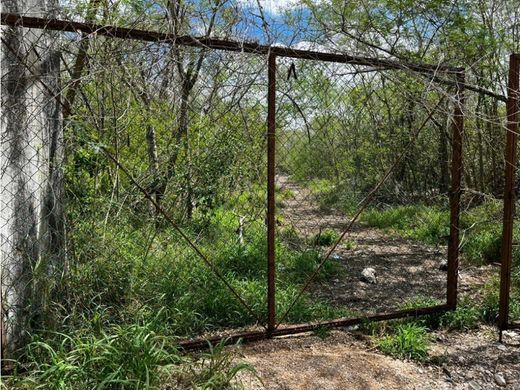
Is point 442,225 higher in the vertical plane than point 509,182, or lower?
lower

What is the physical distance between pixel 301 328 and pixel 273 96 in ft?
5.42

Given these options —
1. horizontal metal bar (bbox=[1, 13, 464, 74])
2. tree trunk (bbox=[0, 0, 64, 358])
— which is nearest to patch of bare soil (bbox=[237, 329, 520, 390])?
tree trunk (bbox=[0, 0, 64, 358])

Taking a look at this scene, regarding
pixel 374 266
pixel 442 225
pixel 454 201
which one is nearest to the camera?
pixel 454 201

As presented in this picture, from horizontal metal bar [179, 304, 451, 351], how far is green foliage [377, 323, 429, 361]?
8.8 inches

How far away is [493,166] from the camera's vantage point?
891 centimetres

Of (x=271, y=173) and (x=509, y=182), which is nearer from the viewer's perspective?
(x=271, y=173)

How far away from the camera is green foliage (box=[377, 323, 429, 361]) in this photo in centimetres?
328

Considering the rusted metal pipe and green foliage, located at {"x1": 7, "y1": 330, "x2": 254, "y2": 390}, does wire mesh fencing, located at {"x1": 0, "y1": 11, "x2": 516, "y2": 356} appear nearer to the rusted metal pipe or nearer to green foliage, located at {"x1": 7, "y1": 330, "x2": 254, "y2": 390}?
the rusted metal pipe

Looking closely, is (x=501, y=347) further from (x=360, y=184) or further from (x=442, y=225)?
(x=360, y=184)

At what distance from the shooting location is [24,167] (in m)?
2.96

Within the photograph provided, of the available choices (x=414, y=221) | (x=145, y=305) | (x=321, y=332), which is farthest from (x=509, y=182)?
(x=414, y=221)

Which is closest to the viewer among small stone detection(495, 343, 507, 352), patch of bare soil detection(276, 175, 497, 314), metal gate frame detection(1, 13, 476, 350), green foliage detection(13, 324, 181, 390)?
green foliage detection(13, 324, 181, 390)

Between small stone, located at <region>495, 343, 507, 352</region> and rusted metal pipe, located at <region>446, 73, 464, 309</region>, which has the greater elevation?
rusted metal pipe, located at <region>446, 73, 464, 309</region>

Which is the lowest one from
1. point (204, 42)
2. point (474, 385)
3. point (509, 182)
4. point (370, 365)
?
point (474, 385)
